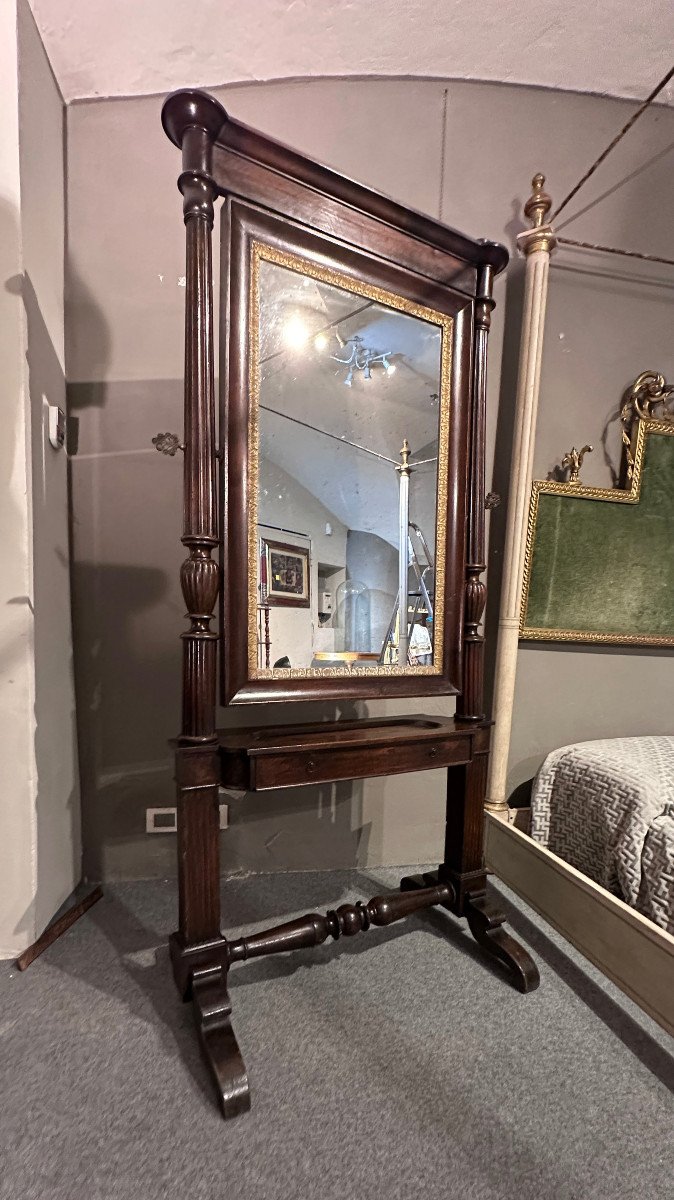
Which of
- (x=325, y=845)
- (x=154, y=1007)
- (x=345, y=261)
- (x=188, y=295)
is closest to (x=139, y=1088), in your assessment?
(x=154, y=1007)

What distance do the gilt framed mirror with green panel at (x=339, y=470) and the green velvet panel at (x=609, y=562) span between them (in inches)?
22.5

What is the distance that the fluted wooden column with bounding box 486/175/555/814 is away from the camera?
5.19 ft

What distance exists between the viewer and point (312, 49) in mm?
1510

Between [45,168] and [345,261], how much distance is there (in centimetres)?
91

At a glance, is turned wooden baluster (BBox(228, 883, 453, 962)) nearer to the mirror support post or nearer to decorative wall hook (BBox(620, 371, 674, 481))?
the mirror support post

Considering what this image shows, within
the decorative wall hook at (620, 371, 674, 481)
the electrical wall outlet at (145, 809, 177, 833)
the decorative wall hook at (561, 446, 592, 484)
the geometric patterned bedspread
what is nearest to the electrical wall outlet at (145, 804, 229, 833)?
the electrical wall outlet at (145, 809, 177, 833)

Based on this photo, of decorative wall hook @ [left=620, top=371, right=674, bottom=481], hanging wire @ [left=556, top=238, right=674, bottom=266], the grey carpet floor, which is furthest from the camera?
decorative wall hook @ [left=620, top=371, right=674, bottom=481]

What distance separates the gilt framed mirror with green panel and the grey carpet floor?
70 centimetres

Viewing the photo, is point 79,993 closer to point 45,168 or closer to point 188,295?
point 188,295

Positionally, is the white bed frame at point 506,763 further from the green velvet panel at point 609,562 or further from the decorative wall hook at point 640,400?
the decorative wall hook at point 640,400

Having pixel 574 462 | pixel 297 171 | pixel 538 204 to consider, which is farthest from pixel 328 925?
pixel 538 204

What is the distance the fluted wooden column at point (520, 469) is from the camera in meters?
1.58

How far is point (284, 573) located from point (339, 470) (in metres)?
0.30

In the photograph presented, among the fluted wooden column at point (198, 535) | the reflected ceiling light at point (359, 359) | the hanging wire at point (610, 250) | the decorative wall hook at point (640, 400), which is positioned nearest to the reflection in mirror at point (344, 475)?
the reflected ceiling light at point (359, 359)
